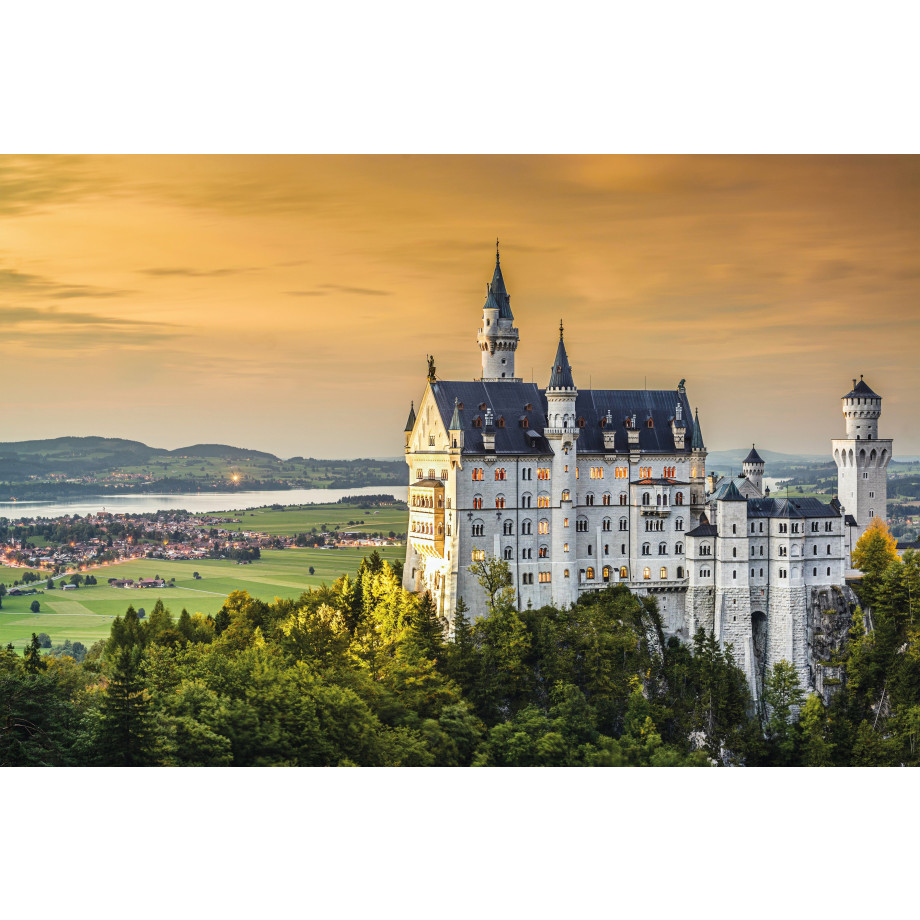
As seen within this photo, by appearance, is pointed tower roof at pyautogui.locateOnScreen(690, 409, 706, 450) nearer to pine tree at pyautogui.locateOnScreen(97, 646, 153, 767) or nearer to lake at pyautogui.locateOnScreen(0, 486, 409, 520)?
lake at pyautogui.locateOnScreen(0, 486, 409, 520)

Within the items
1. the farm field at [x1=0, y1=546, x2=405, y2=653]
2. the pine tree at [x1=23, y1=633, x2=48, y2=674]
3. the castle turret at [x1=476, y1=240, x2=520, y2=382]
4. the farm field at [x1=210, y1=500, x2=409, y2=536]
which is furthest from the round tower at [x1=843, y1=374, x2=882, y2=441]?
the pine tree at [x1=23, y1=633, x2=48, y2=674]

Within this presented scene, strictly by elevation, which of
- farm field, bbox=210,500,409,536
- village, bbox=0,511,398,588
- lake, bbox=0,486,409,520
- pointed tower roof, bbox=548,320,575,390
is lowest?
village, bbox=0,511,398,588

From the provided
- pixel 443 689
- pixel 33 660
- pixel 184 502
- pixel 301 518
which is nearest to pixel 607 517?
pixel 443 689

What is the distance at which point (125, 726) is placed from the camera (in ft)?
106

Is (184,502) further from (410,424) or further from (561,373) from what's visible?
(561,373)

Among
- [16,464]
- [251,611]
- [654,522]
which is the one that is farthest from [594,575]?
[16,464]

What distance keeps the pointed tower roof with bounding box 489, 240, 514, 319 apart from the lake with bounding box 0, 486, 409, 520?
9071 mm

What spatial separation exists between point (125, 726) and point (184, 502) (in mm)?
26696

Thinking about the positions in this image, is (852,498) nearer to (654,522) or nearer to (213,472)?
(654,522)

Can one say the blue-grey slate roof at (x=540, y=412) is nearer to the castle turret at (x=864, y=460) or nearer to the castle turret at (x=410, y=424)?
the castle turret at (x=410, y=424)

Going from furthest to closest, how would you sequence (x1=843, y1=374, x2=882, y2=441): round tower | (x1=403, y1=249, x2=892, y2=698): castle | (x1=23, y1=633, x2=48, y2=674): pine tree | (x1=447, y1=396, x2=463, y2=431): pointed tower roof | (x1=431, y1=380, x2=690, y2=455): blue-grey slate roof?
(x1=843, y1=374, x2=882, y2=441): round tower
(x1=431, y1=380, x2=690, y2=455): blue-grey slate roof
(x1=403, y1=249, x2=892, y2=698): castle
(x1=447, y1=396, x2=463, y2=431): pointed tower roof
(x1=23, y1=633, x2=48, y2=674): pine tree

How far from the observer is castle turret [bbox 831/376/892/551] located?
171ft

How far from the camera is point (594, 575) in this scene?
47781mm

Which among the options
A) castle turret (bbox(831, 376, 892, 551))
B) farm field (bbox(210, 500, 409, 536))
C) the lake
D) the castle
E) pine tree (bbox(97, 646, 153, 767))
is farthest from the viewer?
farm field (bbox(210, 500, 409, 536))
